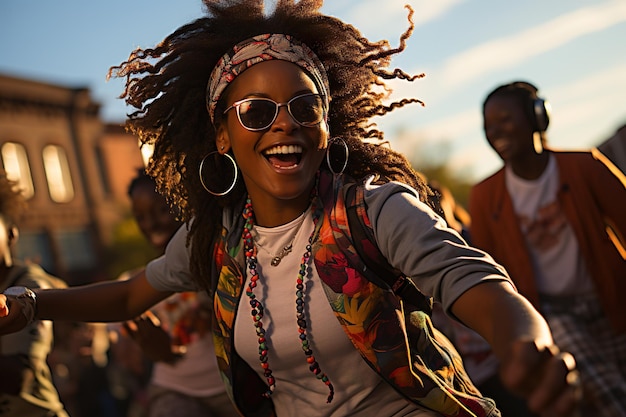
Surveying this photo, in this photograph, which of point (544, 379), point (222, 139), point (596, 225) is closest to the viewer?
point (544, 379)

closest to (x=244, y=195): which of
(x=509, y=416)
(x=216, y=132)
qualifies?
(x=216, y=132)

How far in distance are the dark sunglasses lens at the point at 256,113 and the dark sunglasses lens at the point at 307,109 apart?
0.24 ft

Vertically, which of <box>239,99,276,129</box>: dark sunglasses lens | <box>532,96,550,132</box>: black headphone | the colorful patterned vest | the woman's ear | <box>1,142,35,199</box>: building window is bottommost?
the colorful patterned vest

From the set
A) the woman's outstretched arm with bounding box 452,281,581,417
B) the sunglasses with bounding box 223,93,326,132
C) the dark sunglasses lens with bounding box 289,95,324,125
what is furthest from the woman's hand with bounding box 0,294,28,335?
the woman's outstretched arm with bounding box 452,281,581,417

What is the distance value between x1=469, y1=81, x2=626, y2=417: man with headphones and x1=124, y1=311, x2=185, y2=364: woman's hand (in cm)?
231

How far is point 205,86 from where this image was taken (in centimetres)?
360

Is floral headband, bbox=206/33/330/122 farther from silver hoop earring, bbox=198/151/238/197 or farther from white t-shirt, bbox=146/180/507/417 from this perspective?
white t-shirt, bbox=146/180/507/417

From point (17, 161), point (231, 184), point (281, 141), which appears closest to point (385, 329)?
point (281, 141)

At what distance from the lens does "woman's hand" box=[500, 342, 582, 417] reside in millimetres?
1781

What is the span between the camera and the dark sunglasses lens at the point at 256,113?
3123 mm

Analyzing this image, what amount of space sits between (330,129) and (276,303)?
0.75 metres

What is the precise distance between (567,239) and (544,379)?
4183 millimetres

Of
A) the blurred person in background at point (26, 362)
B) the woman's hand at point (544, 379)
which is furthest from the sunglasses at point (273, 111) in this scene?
the blurred person in background at point (26, 362)

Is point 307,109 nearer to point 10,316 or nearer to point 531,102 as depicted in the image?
point 10,316
